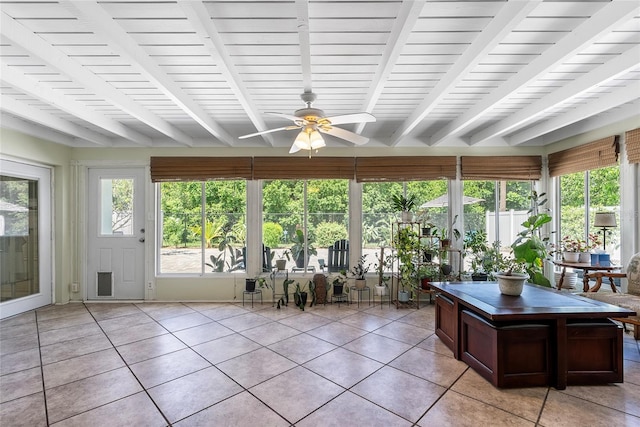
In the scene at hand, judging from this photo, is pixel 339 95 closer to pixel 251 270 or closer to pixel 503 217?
pixel 251 270

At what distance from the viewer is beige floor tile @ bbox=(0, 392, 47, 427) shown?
201cm

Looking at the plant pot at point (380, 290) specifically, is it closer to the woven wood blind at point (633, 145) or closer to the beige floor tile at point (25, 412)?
the woven wood blind at point (633, 145)

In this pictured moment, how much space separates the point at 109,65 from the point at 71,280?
369 centimetres

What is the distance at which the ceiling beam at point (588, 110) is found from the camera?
2.95m

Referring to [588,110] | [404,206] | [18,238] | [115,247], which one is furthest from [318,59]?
[18,238]

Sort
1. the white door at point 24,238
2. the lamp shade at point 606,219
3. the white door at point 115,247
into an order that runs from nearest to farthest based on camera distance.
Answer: the lamp shade at point 606,219 < the white door at point 24,238 < the white door at point 115,247

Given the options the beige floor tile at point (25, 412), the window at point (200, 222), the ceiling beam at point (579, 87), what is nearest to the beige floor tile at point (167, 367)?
the beige floor tile at point (25, 412)

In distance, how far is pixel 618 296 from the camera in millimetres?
3174

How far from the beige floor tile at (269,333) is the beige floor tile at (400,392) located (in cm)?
115

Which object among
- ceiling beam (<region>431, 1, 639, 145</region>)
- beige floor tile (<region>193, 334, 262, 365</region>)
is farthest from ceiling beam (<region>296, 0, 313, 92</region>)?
beige floor tile (<region>193, 334, 262, 365</region>)

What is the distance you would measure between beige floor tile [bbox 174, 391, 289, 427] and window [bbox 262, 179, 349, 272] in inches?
110

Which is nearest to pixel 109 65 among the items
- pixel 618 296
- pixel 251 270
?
pixel 251 270

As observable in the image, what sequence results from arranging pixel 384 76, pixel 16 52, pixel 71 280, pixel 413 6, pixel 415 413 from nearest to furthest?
pixel 413 6
pixel 415 413
pixel 16 52
pixel 384 76
pixel 71 280

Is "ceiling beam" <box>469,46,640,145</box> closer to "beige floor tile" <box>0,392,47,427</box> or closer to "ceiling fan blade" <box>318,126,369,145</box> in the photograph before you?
"ceiling fan blade" <box>318,126,369,145</box>
